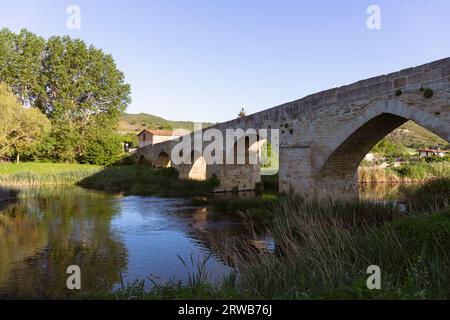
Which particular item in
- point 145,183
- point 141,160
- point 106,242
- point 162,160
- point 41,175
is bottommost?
point 106,242

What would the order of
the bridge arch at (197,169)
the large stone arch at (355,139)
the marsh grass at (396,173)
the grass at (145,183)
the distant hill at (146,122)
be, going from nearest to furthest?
the large stone arch at (355,139)
the grass at (145,183)
the marsh grass at (396,173)
the bridge arch at (197,169)
the distant hill at (146,122)

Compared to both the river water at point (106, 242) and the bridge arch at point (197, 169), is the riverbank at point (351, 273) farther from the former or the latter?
the bridge arch at point (197, 169)

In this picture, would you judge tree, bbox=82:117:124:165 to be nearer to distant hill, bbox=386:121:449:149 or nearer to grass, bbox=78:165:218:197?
grass, bbox=78:165:218:197

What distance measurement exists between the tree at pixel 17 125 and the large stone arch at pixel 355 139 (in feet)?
71.6

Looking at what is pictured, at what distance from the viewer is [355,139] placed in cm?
966

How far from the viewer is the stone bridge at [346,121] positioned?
7.24 metres

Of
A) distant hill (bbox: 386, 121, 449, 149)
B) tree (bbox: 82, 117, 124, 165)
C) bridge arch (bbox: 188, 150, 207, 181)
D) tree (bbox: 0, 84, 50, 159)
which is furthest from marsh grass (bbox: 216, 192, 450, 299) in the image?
distant hill (bbox: 386, 121, 449, 149)

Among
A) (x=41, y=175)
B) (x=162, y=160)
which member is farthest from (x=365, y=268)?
(x=162, y=160)

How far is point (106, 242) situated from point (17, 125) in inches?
847

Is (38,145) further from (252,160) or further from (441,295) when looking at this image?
(441,295)

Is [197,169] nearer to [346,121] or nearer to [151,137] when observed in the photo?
[346,121]

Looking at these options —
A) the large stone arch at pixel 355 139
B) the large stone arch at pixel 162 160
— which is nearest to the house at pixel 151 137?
the large stone arch at pixel 162 160
